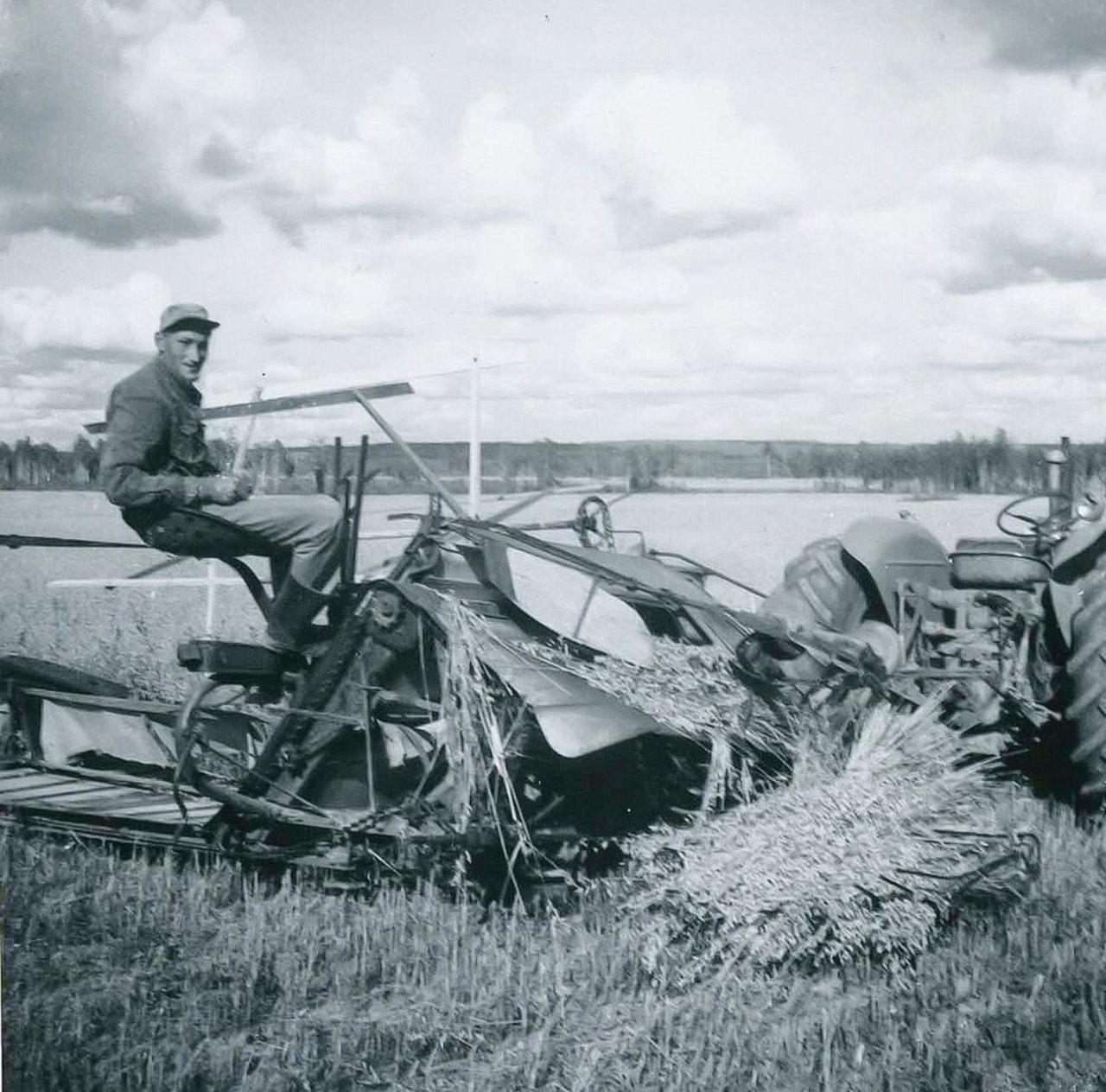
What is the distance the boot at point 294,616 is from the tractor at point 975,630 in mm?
1573

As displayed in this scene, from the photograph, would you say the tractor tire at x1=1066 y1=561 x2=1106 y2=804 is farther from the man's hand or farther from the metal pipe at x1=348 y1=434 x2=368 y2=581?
the man's hand

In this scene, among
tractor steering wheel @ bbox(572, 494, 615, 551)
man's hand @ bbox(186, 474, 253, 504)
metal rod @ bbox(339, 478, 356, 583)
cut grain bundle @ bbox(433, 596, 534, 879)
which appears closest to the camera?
cut grain bundle @ bbox(433, 596, 534, 879)

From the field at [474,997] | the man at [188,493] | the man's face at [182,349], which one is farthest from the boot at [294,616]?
the man's face at [182,349]

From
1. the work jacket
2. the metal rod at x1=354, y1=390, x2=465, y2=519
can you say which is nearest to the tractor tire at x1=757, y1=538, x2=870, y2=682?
the metal rod at x1=354, y1=390, x2=465, y2=519

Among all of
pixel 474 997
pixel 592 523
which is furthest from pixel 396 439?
pixel 474 997

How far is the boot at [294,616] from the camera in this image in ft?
15.7

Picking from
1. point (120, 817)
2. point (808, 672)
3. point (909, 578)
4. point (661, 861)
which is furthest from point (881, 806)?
point (120, 817)

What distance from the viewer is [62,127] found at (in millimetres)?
4629

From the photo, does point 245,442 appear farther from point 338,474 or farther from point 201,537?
point 201,537

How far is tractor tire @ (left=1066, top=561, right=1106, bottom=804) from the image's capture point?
4.98m

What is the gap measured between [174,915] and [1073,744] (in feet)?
11.2

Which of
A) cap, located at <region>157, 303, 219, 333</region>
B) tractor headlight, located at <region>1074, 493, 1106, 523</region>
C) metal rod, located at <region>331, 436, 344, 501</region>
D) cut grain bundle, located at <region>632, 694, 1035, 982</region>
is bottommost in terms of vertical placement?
cut grain bundle, located at <region>632, 694, 1035, 982</region>

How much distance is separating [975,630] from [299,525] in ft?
9.13

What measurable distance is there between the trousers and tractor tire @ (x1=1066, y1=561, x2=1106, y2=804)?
290cm
